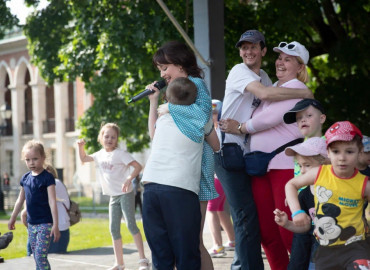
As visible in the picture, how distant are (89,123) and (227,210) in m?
13.4

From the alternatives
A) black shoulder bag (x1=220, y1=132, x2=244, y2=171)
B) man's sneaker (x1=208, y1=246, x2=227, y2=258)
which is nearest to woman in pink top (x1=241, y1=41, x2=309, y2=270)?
black shoulder bag (x1=220, y1=132, x2=244, y2=171)

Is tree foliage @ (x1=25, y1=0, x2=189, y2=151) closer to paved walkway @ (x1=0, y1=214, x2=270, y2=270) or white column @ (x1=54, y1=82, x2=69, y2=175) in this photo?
paved walkway @ (x1=0, y1=214, x2=270, y2=270)

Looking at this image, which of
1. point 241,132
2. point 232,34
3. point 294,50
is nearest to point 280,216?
point 241,132

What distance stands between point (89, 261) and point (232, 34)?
27.0 feet

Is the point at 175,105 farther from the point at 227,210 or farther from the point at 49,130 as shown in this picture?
the point at 49,130

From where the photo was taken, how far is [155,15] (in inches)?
557

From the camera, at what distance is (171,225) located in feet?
13.4

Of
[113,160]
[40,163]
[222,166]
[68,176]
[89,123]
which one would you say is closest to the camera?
[222,166]

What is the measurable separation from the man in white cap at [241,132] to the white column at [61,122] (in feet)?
136

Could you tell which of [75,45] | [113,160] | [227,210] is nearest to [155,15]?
[75,45]

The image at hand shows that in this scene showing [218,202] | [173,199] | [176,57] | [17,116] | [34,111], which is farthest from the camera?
[17,116]

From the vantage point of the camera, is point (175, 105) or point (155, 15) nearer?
point (175, 105)

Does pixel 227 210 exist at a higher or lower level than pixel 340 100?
lower

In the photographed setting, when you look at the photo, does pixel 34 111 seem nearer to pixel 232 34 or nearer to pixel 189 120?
pixel 232 34
